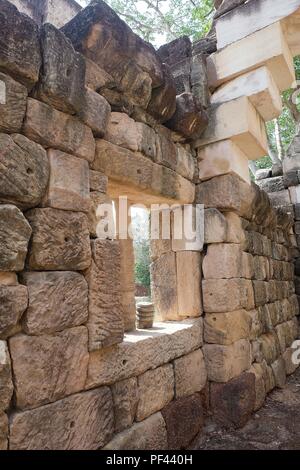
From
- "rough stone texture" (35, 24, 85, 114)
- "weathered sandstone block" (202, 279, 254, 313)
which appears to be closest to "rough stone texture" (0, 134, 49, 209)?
"rough stone texture" (35, 24, 85, 114)

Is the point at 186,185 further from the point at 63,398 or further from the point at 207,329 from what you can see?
the point at 63,398

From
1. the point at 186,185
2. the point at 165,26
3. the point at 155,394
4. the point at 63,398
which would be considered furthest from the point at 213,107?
the point at 165,26

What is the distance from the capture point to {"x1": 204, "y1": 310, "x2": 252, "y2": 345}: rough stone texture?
3371mm

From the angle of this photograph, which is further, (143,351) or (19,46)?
(143,351)

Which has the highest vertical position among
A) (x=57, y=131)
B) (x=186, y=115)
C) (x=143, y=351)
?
(x=186, y=115)

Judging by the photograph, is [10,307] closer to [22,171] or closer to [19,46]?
[22,171]

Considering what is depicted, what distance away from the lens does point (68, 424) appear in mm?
1931

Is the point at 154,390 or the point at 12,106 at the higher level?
the point at 12,106

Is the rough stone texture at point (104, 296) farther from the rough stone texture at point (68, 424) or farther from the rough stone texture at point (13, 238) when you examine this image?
the rough stone texture at point (13, 238)

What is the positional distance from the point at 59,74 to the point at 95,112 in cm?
40

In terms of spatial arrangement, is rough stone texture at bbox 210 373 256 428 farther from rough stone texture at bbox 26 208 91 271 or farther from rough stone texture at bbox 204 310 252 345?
rough stone texture at bbox 26 208 91 271

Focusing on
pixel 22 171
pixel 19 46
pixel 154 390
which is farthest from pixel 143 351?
pixel 19 46

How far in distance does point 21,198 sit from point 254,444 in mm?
2867

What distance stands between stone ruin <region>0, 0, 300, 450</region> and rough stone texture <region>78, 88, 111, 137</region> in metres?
0.01
